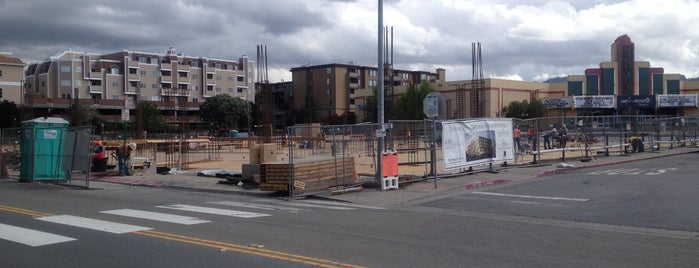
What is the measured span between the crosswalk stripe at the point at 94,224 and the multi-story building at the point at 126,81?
84.4 meters

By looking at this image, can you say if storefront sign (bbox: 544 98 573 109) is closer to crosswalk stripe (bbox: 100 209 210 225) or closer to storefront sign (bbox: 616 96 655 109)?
storefront sign (bbox: 616 96 655 109)

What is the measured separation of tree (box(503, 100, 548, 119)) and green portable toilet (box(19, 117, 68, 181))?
211ft

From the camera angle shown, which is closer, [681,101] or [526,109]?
→ [526,109]

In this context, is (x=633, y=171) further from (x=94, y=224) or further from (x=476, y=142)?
(x=94, y=224)

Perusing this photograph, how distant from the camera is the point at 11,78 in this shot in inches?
3501

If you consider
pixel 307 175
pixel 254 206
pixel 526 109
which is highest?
pixel 526 109

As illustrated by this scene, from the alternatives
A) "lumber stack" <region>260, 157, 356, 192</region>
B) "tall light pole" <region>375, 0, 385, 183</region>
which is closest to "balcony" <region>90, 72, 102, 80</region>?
"lumber stack" <region>260, 157, 356, 192</region>

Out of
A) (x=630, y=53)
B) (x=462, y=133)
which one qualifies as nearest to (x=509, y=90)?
(x=630, y=53)

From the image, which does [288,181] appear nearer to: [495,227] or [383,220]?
[383,220]

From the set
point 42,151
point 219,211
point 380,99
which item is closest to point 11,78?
point 42,151

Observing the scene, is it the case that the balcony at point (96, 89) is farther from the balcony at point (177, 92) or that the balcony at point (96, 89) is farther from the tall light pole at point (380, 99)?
the tall light pole at point (380, 99)

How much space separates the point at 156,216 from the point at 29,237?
2908 mm

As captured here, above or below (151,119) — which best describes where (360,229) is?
below

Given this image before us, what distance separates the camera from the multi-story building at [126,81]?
10026 cm
